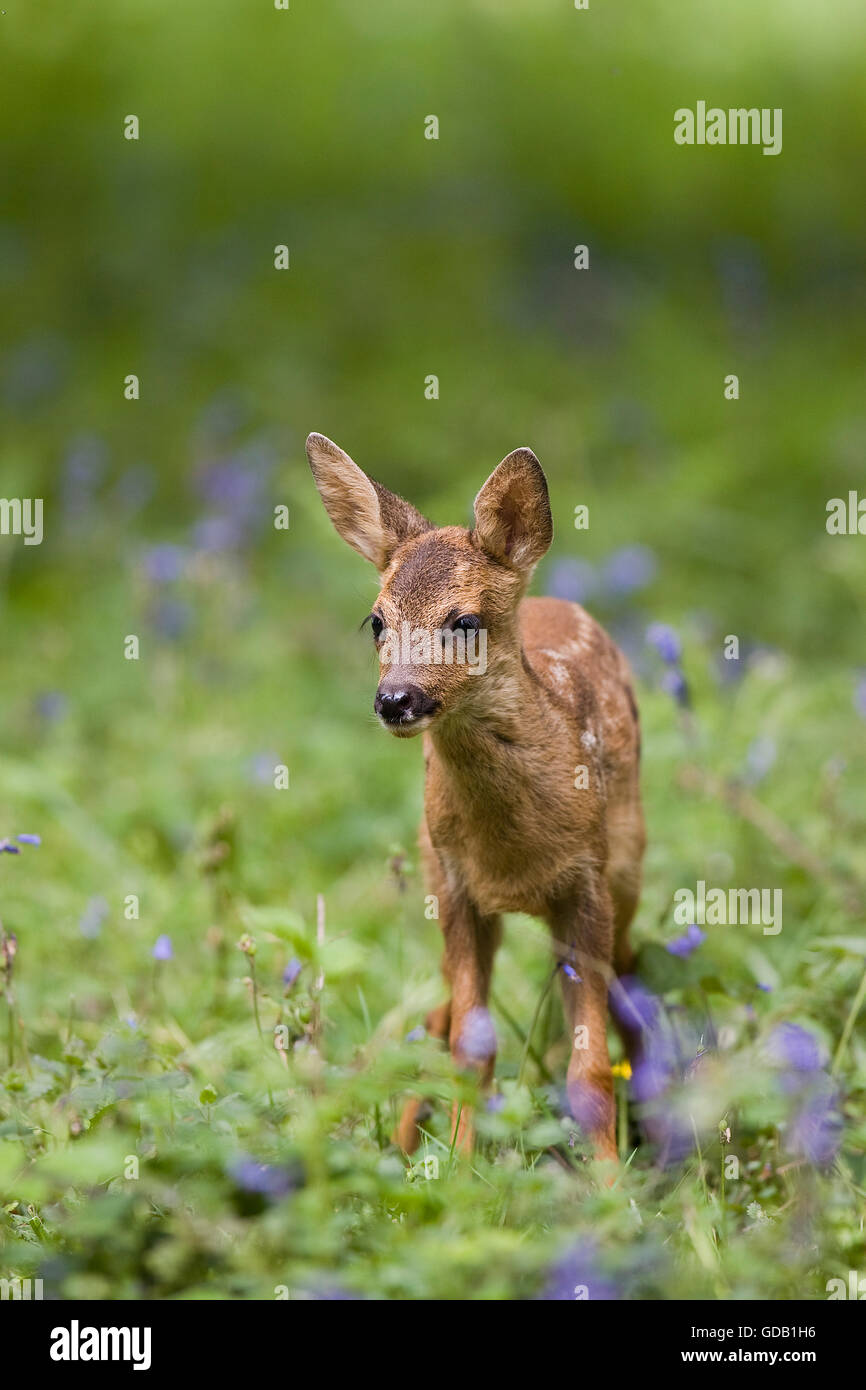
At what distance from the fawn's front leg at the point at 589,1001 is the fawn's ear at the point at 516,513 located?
980 millimetres

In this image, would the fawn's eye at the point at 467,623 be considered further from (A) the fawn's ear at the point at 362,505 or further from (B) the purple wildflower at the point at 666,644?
(B) the purple wildflower at the point at 666,644

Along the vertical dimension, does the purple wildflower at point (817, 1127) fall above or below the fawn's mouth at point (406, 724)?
below

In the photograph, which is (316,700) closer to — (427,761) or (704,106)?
(427,761)

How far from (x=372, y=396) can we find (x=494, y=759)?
24.0ft

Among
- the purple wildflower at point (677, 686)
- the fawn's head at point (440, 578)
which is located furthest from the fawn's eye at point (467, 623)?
the purple wildflower at point (677, 686)

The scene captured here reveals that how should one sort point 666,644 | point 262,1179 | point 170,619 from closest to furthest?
point 262,1179 < point 666,644 < point 170,619

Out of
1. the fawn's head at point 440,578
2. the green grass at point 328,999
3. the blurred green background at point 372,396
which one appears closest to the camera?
the green grass at point 328,999

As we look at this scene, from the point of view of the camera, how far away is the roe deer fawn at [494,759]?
15.2 ft

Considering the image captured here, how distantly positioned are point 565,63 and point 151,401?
4.42m

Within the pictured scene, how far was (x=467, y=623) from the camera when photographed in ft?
15.2

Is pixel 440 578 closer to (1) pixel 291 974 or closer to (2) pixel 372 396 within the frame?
(1) pixel 291 974

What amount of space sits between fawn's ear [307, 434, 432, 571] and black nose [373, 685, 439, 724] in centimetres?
76


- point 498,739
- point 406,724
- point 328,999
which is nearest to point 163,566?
point 328,999
